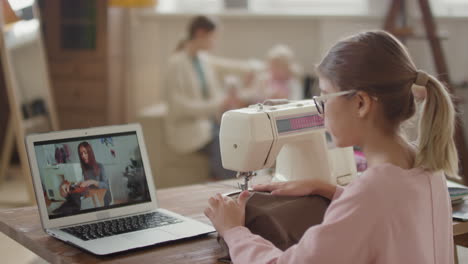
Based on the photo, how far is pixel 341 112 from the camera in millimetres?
1347

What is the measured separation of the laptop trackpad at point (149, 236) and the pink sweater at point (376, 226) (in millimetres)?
269

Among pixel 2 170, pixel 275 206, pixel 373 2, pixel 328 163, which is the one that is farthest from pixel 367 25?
pixel 275 206

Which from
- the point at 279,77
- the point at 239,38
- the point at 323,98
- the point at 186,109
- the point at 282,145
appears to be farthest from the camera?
the point at 239,38

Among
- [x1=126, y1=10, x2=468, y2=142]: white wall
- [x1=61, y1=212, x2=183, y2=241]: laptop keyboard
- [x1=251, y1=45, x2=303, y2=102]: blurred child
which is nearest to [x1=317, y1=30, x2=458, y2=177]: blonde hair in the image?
[x1=61, y1=212, x2=183, y2=241]: laptop keyboard

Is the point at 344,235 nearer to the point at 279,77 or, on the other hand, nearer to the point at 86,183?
the point at 86,183

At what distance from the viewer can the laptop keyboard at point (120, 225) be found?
1579 millimetres

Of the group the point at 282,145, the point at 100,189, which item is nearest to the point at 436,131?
the point at 282,145

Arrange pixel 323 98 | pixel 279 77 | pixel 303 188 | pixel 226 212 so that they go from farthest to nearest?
pixel 279 77
pixel 303 188
pixel 226 212
pixel 323 98

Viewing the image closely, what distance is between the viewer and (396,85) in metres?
1.30

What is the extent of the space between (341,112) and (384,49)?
15cm

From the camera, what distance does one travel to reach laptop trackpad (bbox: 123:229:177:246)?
1.53 meters

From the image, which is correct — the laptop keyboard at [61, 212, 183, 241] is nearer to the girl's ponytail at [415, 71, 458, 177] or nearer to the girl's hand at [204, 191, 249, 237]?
the girl's hand at [204, 191, 249, 237]

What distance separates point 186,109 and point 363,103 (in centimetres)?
323

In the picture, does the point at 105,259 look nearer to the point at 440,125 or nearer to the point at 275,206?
the point at 275,206
